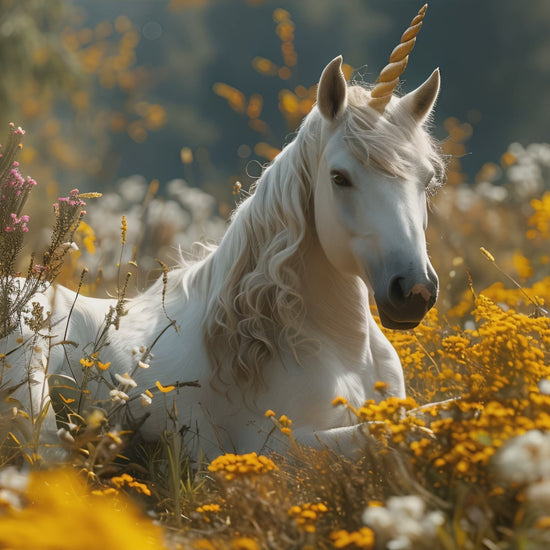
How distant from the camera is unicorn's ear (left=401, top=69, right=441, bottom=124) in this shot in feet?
9.12

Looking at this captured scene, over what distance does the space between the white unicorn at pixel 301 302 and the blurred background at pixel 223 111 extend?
0.59 m

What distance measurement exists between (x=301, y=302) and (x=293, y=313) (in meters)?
0.06

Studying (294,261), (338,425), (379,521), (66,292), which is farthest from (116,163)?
(379,521)

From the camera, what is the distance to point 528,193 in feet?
21.4

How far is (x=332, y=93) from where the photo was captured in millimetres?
2641

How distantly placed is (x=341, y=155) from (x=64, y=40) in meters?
10.6

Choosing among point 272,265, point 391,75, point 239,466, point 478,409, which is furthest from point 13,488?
point 391,75

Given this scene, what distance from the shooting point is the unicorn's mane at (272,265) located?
271 cm

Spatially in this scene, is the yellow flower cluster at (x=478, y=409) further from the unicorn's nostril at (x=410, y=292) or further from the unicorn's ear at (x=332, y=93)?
the unicorn's ear at (x=332, y=93)

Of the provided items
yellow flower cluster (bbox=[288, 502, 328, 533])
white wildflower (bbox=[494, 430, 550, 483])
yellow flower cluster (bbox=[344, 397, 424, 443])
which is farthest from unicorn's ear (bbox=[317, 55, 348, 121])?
white wildflower (bbox=[494, 430, 550, 483])

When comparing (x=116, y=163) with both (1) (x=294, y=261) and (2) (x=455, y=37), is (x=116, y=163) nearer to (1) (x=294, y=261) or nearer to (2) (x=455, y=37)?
(1) (x=294, y=261)

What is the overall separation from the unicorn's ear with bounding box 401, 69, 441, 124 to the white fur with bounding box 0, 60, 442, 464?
0.09 meters

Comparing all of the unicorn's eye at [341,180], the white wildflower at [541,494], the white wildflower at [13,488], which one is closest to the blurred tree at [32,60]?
the unicorn's eye at [341,180]

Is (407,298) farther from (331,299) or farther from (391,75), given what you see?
(391,75)
